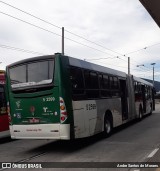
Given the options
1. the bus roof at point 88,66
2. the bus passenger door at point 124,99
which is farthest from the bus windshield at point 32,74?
the bus passenger door at point 124,99

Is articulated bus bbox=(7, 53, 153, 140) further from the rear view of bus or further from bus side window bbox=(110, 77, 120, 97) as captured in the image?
bus side window bbox=(110, 77, 120, 97)

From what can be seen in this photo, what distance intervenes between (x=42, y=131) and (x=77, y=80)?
2.08m

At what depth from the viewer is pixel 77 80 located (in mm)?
11828

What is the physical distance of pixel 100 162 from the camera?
922 centimetres

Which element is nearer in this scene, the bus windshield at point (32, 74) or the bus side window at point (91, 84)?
the bus windshield at point (32, 74)

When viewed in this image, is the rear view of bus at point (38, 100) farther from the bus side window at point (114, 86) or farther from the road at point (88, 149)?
the bus side window at point (114, 86)

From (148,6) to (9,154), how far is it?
6199mm

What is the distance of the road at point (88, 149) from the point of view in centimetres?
992

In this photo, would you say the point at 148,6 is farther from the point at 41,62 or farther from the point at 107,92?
the point at 107,92

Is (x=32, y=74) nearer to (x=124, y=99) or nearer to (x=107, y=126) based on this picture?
(x=107, y=126)

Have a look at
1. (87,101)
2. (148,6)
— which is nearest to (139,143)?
(87,101)

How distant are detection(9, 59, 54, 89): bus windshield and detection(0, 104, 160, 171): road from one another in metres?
2.25

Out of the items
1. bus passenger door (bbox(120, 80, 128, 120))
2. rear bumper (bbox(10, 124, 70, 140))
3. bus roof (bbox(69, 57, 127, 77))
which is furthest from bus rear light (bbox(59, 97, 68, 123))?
bus passenger door (bbox(120, 80, 128, 120))

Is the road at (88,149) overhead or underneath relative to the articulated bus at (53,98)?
underneath
